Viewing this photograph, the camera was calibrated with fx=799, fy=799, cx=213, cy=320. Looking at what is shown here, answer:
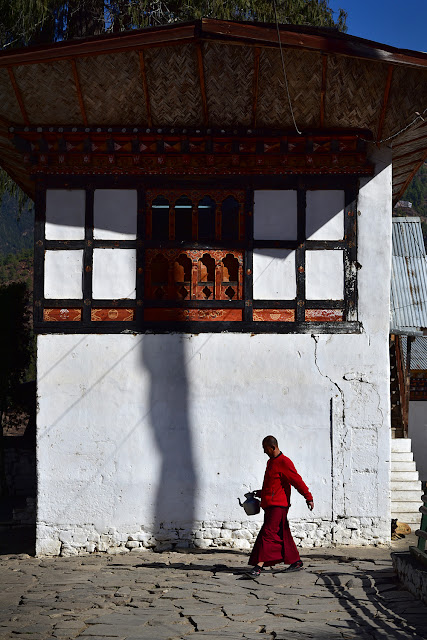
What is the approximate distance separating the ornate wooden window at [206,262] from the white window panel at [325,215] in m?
0.01

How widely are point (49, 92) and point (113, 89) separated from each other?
0.70 metres

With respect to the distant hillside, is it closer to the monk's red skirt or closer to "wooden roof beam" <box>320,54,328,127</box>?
"wooden roof beam" <box>320,54,328,127</box>

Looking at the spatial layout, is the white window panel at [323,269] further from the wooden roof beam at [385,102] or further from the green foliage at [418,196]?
the green foliage at [418,196]

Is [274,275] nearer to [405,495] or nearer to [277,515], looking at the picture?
[277,515]

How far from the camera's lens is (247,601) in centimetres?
623

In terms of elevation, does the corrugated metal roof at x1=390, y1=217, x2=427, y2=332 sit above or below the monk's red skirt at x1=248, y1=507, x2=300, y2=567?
above

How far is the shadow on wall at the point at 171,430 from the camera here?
880 centimetres

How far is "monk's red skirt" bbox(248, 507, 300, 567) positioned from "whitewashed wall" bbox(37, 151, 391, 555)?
1.34 m

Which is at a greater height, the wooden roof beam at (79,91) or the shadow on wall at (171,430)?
the wooden roof beam at (79,91)

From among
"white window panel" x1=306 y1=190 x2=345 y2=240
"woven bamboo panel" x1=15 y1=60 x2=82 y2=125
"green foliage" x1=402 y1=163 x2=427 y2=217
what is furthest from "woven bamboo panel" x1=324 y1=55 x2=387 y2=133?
"green foliage" x1=402 y1=163 x2=427 y2=217

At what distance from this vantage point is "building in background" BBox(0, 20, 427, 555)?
878 cm

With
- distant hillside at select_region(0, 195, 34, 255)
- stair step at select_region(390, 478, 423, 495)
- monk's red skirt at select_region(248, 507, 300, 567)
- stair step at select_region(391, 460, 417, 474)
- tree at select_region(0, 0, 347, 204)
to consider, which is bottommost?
monk's red skirt at select_region(248, 507, 300, 567)

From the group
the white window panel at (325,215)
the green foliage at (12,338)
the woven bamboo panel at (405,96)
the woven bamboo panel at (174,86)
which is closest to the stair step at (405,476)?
the white window panel at (325,215)

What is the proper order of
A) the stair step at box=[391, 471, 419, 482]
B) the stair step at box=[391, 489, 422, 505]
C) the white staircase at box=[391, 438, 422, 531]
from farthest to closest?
the stair step at box=[391, 471, 419, 482]
the stair step at box=[391, 489, 422, 505]
the white staircase at box=[391, 438, 422, 531]
